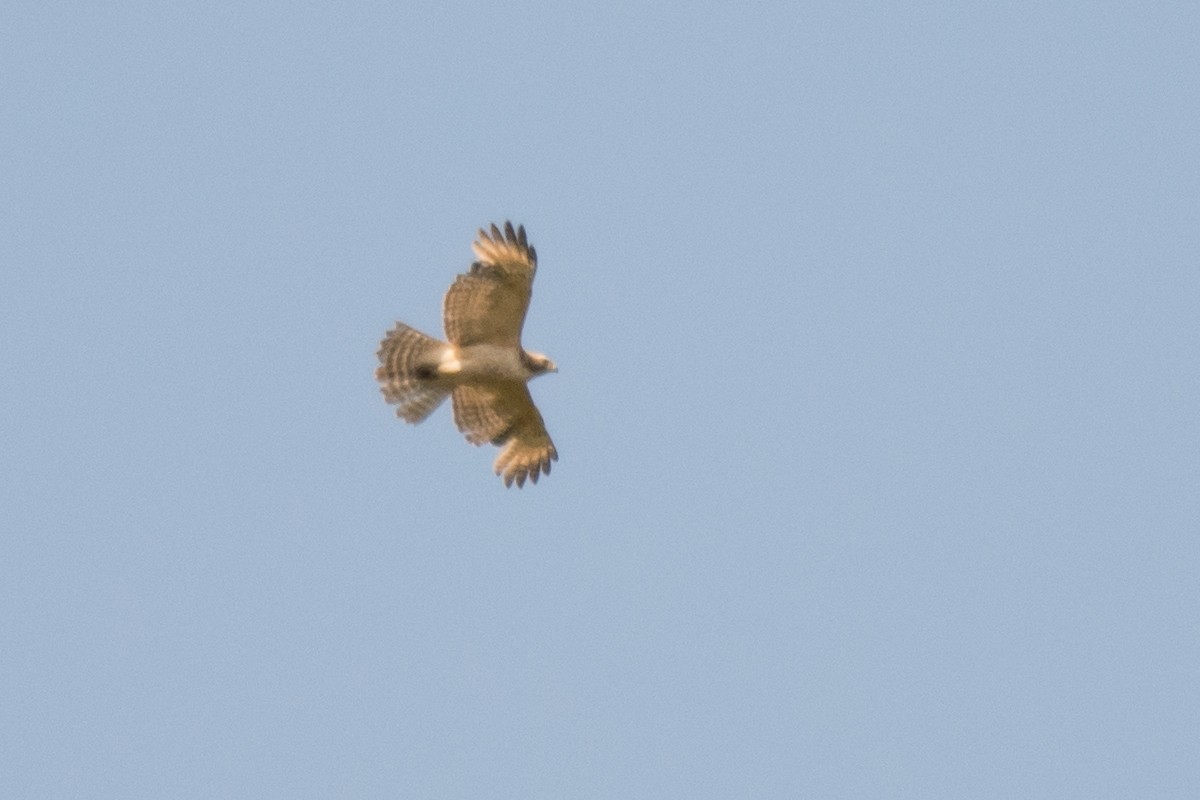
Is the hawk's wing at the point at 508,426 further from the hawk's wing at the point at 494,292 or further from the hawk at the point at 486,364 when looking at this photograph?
the hawk's wing at the point at 494,292

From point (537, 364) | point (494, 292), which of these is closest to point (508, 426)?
point (537, 364)

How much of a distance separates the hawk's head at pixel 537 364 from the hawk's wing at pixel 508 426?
43cm

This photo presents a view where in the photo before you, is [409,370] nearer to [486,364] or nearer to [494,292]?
[486,364]

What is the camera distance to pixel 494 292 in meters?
20.9

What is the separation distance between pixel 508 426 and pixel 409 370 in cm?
146

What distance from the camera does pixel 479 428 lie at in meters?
22.7

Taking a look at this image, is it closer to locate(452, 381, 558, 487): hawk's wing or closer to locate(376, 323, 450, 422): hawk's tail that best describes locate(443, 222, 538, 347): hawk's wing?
locate(376, 323, 450, 422): hawk's tail

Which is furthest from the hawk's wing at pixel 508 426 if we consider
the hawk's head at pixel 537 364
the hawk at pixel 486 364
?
the hawk's head at pixel 537 364

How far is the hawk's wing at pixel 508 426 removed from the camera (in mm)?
22344

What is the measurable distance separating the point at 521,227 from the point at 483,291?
75cm

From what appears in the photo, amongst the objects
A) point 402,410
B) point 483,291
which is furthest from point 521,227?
point 402,410

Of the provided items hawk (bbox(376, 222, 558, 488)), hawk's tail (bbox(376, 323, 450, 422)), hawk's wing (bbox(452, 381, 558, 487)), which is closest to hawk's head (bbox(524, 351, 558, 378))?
hawk (bbox(376, 222, 558, 488))

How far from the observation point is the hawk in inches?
818

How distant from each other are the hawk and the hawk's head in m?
0.01
